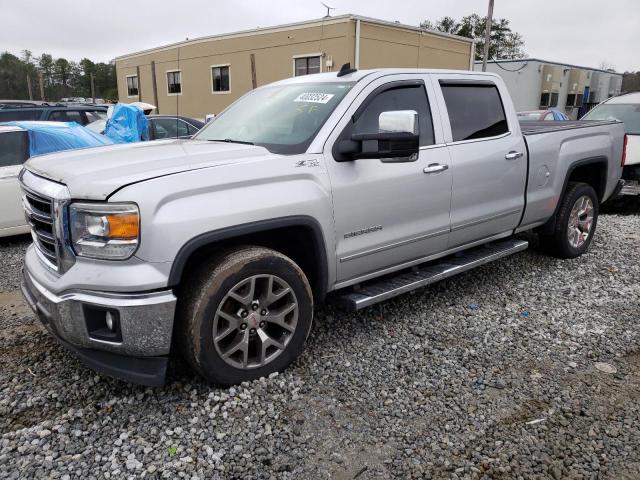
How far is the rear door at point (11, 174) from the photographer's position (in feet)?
20.6

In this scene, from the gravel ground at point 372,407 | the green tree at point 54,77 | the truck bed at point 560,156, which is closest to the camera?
the gravel ground at point 372,407

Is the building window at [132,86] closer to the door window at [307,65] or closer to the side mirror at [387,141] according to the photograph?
the door window at [307,65]

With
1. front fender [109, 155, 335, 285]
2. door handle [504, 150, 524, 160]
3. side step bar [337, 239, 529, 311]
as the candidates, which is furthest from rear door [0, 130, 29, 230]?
door handle [504, 150, 524, 160]

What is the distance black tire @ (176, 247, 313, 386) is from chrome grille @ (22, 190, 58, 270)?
2.52ft

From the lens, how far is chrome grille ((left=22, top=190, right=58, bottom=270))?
9.33 feet

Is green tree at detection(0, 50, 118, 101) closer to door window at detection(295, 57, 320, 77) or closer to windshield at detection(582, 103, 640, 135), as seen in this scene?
door window at detection(295, 57, 320, 77)

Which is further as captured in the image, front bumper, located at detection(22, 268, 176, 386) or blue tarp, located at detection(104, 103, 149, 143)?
blue tarp, located at detection(104, 103, 149, 143)

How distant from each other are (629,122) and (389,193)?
8.09 metres

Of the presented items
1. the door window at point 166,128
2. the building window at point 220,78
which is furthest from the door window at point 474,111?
the building window at point 220,78

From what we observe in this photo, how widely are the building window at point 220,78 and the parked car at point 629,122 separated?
19919mm

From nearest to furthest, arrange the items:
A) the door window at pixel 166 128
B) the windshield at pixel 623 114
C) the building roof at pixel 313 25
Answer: the windshield at pixel 623 114
the door window at pixel 166 128
the building roof at pixel 313 25

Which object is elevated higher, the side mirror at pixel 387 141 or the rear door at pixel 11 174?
the side mirror at pixel 387 141

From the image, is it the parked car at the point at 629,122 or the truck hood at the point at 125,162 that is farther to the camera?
the parked car at the point at 629,122

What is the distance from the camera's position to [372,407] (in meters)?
2.98
